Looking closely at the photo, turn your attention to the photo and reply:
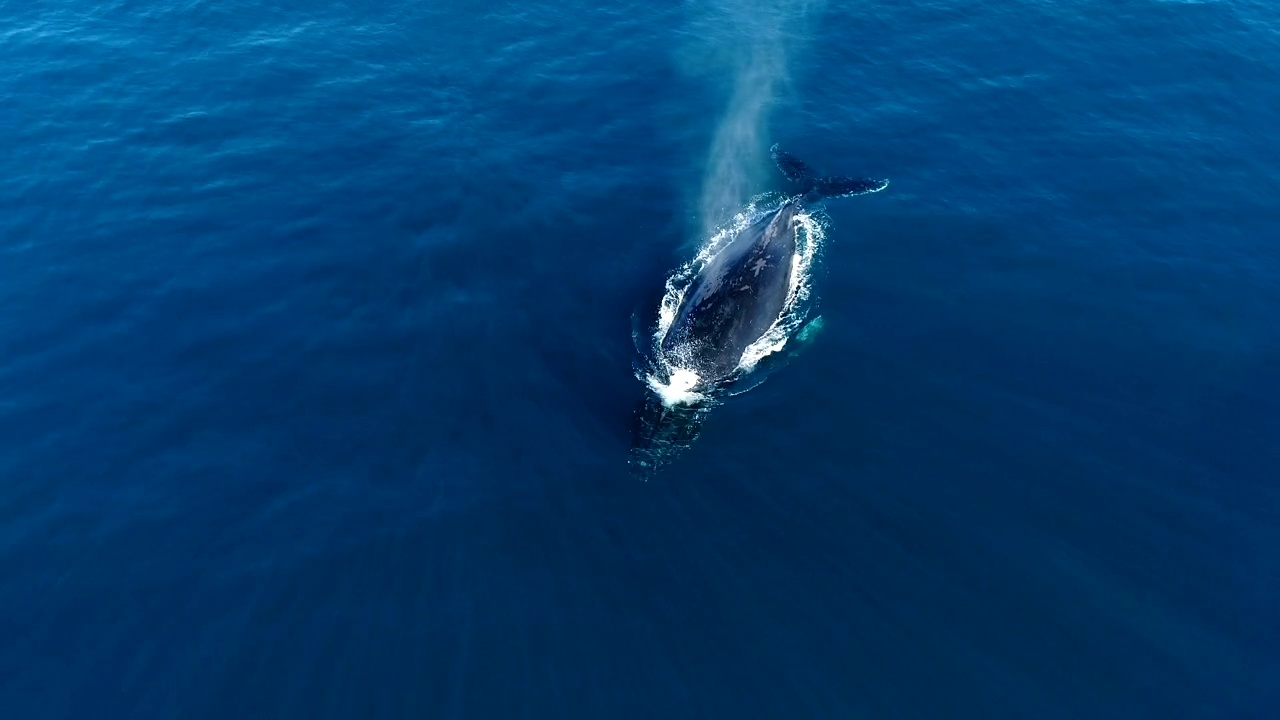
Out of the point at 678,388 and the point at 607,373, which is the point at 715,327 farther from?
the point at 607,373

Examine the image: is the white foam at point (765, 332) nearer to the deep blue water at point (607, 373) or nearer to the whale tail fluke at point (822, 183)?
the deep blue water at point (607, 373)

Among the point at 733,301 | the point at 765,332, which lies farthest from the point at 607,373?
the point at 765,332

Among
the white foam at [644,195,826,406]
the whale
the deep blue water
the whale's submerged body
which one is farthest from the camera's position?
the whale

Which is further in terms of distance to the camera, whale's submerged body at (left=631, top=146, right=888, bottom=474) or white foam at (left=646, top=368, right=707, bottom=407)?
white foam at (left=646, top=368, right=707, bottom=407)

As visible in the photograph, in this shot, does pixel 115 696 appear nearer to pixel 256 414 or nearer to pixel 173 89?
pixel 256 414

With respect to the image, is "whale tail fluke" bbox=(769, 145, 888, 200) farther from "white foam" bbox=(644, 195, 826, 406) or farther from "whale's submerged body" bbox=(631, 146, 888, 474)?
"whale's submerged body" bbox=(631, 146, 888, 474)

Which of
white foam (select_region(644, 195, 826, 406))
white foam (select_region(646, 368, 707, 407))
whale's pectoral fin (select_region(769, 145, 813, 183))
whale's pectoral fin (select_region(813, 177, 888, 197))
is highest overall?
whale's pectoral fin (select_region(769, 145, 813, 183))

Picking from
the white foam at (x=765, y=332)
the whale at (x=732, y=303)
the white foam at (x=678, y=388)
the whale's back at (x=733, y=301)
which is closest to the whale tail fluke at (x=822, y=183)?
the white foam at (x=765, y=332)

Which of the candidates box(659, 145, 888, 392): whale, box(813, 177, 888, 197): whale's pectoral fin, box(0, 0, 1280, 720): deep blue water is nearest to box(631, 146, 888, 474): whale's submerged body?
box(659, 145, 888, 392): whale
